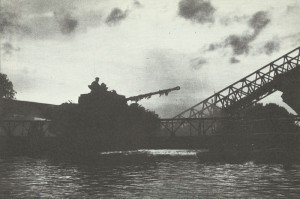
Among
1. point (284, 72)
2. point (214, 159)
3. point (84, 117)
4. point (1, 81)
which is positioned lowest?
point (214, 159)

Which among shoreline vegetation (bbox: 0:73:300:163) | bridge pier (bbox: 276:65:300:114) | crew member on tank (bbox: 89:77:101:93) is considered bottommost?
shoreline vegetation (bbox: 0:73:300:163)

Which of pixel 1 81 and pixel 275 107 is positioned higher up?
pixel 1 81

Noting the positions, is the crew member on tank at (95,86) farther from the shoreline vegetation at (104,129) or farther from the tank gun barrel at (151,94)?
the tank gun barrel at (151,94)

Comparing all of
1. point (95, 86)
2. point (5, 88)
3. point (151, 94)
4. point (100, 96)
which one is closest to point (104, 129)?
point (100, 96)

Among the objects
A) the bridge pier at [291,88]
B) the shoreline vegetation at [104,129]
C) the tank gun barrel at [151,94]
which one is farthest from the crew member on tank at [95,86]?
the bridge pier at [291,88]

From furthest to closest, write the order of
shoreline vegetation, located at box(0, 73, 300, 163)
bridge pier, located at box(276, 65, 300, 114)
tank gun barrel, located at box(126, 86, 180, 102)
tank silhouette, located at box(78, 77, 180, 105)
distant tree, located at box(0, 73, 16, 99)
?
distant tree, located at box(0, 73, 16, 99), tank gun barrel, located at box(126, 86, 180, 102), tank silhouette, located at box(78, 77, 180, 105), bridge pier, located at box(276, 65, 300, 114), shoreline vegetation, located at box(0, 73, 300, 163)

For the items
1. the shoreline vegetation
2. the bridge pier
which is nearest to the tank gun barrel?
the shoreline vegetation

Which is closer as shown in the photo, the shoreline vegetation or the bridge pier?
the shoreline vegetation

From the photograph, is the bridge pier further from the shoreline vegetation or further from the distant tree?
the distant tree

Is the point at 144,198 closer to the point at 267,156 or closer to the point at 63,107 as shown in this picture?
the point at 267,156

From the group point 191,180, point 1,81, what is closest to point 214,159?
point 191,180

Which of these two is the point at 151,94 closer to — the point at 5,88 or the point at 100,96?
the point at 100,96
